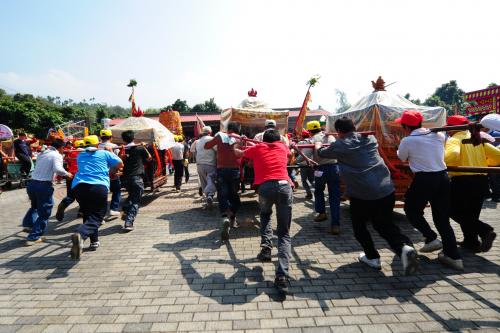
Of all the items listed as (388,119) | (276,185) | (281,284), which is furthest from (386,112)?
(281,284)

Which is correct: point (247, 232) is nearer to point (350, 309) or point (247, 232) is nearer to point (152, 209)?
point (350, 309)

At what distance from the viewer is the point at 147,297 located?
3178 millimetres

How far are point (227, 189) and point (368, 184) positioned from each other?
2.70 meters

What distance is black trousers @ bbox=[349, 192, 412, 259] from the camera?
3445 millimetres

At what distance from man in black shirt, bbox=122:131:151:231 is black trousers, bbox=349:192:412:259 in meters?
4.12

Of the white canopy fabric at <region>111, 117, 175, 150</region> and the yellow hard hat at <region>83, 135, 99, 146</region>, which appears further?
the white canopy fabric at <region>111, 117, 175, 150</region>

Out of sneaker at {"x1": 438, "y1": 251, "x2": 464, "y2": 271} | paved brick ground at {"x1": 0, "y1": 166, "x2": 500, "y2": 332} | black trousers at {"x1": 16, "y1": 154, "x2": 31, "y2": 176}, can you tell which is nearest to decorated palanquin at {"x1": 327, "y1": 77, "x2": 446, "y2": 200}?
paved brick ground at {"x1": 0, "y1": 166, "x2": 500, "y2": 332}

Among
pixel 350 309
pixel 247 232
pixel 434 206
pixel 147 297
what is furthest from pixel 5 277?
pixel 434 206

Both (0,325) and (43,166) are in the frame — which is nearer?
(0,325)

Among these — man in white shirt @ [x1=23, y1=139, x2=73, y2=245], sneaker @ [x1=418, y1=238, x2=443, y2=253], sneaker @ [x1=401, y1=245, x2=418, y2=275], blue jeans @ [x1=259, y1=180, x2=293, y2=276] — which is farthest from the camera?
man in white shirt @ [x1=23, y1=139, x2=73, y2=245]

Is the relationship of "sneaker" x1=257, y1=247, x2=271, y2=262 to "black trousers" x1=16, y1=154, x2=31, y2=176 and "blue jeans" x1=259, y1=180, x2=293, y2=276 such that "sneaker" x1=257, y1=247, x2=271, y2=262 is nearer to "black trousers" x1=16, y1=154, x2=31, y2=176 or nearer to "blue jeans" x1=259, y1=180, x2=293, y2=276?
"blue jeans" x1=259, y1=180, x2=293, y2=276

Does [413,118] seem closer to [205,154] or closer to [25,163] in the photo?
[205,154]

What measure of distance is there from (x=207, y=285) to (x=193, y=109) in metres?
37.1

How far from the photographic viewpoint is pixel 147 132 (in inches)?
342
